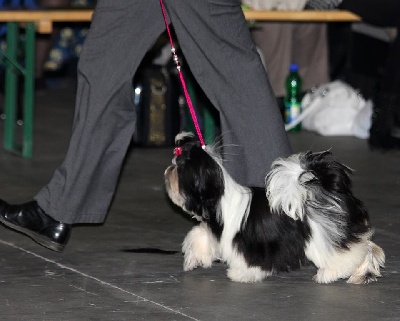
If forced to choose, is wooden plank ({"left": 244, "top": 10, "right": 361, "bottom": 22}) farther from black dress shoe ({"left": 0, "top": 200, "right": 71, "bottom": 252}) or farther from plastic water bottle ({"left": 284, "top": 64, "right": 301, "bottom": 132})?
black dress shoe ({"left": 0, "top": 200, "right": 71, "bottom": 252})

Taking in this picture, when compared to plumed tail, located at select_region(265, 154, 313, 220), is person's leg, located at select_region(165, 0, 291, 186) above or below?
above

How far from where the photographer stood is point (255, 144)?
14.3 feet

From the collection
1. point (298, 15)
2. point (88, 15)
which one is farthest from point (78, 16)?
point (298, 15)

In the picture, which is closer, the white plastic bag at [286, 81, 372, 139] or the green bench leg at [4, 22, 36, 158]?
the green bench leg at [4, 22, 36, 158]

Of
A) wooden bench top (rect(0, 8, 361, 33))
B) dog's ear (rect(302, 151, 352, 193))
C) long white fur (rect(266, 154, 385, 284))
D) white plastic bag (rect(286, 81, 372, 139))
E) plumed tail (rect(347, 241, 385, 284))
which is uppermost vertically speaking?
wooden bench top (rect(0, 8, 361, 33))

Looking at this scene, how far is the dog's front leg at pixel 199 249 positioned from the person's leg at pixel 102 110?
0.48m

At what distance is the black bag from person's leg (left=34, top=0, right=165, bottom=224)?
8.47 feet

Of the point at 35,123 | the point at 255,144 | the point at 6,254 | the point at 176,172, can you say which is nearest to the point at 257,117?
the point at 255,144

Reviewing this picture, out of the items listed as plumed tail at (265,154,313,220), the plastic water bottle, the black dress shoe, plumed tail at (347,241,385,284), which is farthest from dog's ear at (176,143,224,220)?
the plastic water bottle

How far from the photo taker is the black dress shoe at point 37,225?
4531 mm

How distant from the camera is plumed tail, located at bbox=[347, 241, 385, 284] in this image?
4141 millimetres

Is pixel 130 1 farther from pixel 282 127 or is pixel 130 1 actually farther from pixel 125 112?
pixel 282 127

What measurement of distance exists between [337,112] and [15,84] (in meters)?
2.26

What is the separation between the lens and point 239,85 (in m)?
4.36
